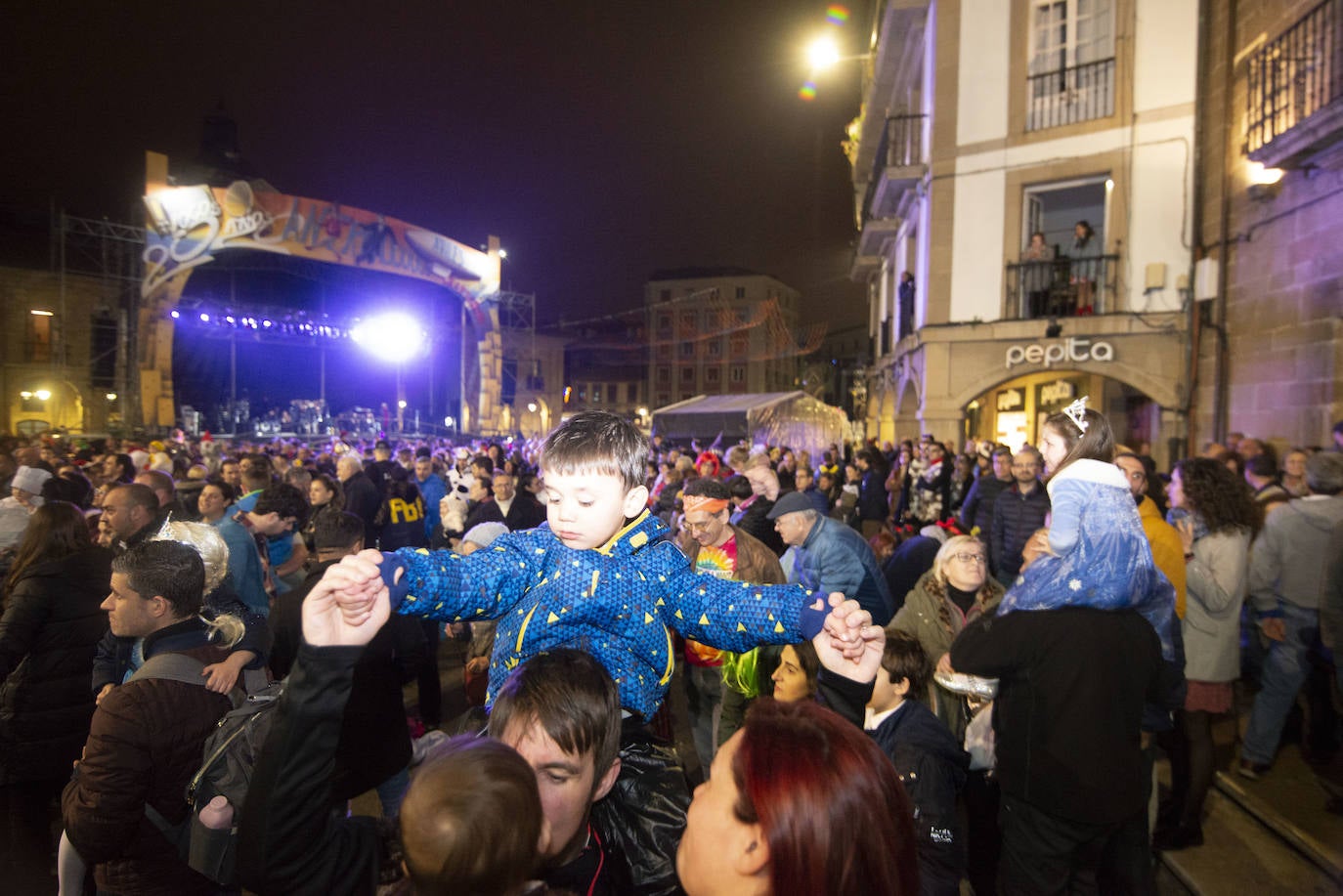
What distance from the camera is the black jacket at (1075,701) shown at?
2.48 meters

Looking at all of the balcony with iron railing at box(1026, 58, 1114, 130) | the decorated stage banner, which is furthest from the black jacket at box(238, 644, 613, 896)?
the decorated stage banner

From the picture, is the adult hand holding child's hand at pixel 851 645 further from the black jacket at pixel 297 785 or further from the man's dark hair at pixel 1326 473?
the man's dark hair at pixel 1326 473

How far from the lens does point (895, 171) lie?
1430 centimetres

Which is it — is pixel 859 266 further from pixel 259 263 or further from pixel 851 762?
pixel 851 762

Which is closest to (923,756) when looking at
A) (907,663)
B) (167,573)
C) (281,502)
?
(907,663)

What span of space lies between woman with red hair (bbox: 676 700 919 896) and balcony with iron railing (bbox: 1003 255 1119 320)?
42.9 ft

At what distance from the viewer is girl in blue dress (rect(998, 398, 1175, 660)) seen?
2.52 meters

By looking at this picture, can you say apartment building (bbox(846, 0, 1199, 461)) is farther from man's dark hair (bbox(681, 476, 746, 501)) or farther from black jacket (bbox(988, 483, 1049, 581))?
man's dark hair (bbox(681, 476, 746, 501))

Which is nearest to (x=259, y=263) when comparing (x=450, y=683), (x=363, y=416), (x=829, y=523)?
(x=363, y=416)

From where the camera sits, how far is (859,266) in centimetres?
2420

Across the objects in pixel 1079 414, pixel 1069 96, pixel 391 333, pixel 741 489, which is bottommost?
pixel 741 489

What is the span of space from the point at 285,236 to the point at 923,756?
73.4 ft

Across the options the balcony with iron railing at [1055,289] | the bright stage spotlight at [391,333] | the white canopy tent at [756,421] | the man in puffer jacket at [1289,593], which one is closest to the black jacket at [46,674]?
the man in puffer jacket at [1289,593]

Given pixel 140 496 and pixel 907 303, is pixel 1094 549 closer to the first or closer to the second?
pixel 140 496
